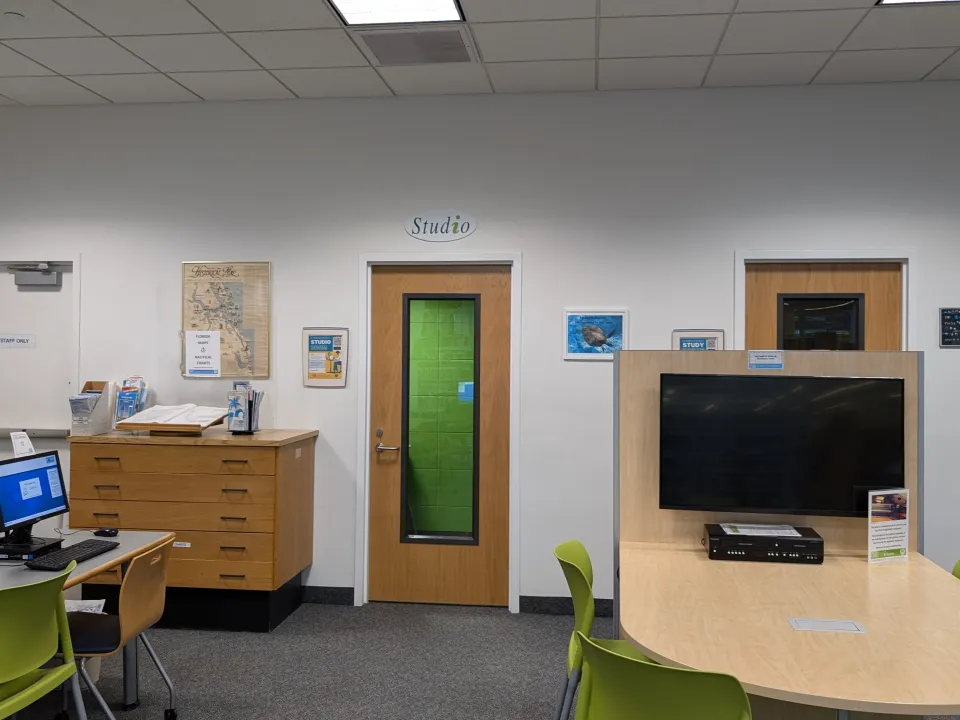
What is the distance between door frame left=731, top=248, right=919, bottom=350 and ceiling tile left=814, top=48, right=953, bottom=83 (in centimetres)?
94

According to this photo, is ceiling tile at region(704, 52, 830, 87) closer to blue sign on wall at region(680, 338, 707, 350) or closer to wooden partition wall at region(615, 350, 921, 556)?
blue sign on wall at region(680, 338, 707, 350)

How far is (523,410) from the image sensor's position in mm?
4262

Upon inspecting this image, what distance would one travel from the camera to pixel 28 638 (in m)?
2.21

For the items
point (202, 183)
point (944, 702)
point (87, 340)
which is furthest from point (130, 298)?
point (944, 702)

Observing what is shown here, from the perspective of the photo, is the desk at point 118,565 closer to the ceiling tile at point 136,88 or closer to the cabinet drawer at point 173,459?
the cabinet drawer at point 173,459

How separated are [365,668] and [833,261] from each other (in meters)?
3.32

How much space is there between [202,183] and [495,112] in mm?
1854

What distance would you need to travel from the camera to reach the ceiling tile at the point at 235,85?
4035 mm

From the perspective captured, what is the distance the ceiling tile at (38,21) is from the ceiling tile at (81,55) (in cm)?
8

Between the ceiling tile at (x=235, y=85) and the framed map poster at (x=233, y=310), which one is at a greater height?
the ceiling tile at (x=235, y=85)

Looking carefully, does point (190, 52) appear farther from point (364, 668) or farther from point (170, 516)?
point (364, 668)

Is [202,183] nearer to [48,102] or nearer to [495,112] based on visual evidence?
[48,102]

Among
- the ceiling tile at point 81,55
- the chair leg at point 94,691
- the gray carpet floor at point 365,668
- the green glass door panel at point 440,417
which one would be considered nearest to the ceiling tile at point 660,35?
the green glass door panel at point 440,417

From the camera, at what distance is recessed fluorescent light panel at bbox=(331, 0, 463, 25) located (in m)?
3.22
